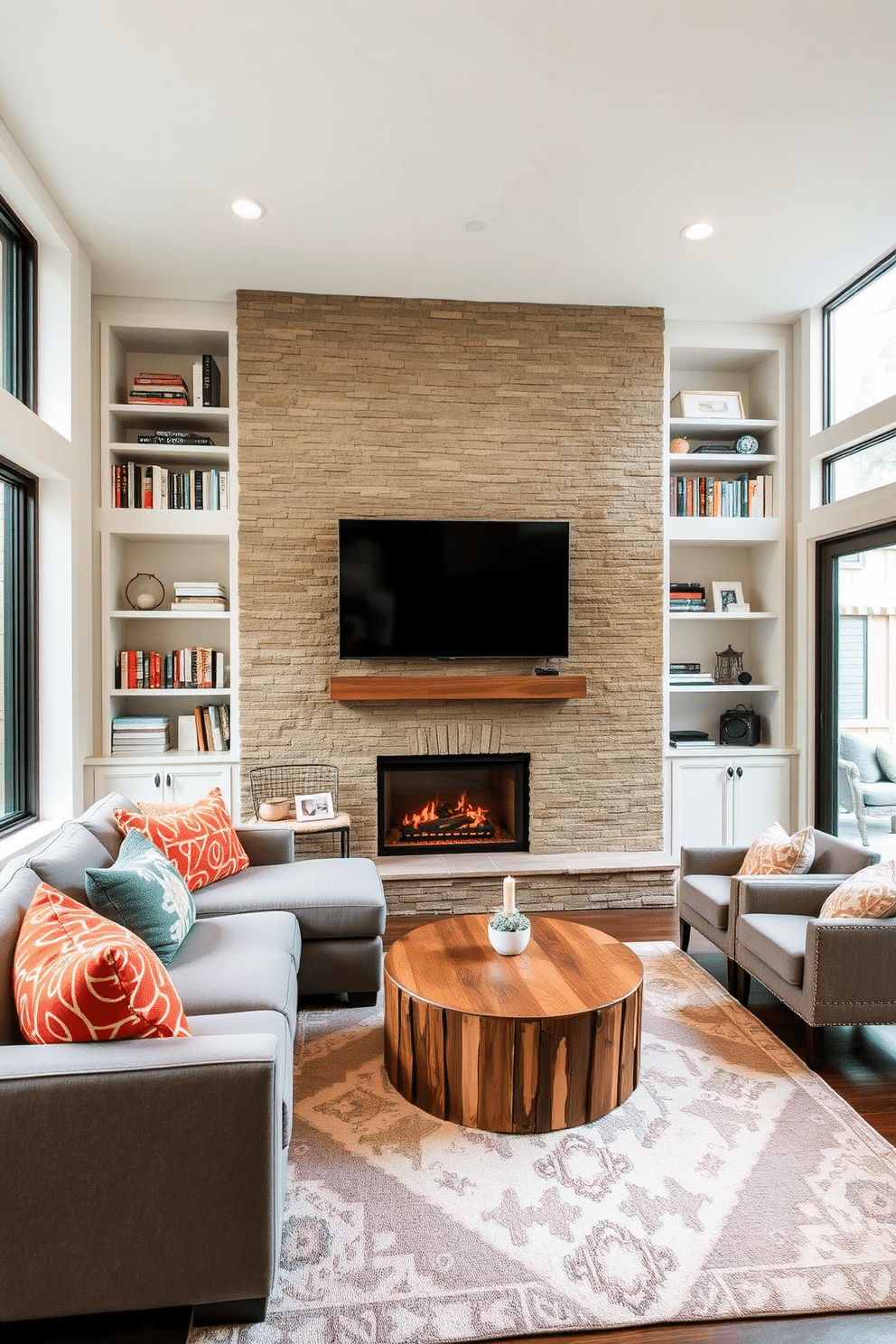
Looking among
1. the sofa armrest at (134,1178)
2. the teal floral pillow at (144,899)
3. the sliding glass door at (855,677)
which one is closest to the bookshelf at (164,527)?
the teal floral pillow at (144,899)

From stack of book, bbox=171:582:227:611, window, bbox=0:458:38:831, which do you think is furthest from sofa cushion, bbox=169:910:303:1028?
stack of book, bbox=171:582:227:611

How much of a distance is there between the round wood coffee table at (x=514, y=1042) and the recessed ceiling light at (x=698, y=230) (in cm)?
310

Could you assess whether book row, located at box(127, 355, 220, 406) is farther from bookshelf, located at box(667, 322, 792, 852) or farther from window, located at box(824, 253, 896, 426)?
window, located at box(824, 253, 896, 426)

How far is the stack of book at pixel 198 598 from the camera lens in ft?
13.9

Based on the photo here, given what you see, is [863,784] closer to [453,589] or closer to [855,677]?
[855,677]

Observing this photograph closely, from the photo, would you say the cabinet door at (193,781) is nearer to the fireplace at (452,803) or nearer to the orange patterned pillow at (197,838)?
the fireplace at (452,803)

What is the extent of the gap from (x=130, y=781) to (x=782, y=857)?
310cm

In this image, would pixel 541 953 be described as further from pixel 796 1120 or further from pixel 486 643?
pixel 486 643

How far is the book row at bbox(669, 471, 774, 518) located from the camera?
4527 mm

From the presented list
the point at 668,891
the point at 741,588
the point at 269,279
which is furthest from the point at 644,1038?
the point at 269,279

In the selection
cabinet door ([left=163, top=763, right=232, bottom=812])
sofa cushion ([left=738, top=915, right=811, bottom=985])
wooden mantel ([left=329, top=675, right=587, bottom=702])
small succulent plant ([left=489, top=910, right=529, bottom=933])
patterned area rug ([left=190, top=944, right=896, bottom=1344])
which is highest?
wooden mantel ([left=329, top=675, right=587, bottom=702])

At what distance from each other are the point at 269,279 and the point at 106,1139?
3812 mm

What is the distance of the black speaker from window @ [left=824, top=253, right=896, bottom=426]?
171cm

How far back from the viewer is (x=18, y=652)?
348 cm
